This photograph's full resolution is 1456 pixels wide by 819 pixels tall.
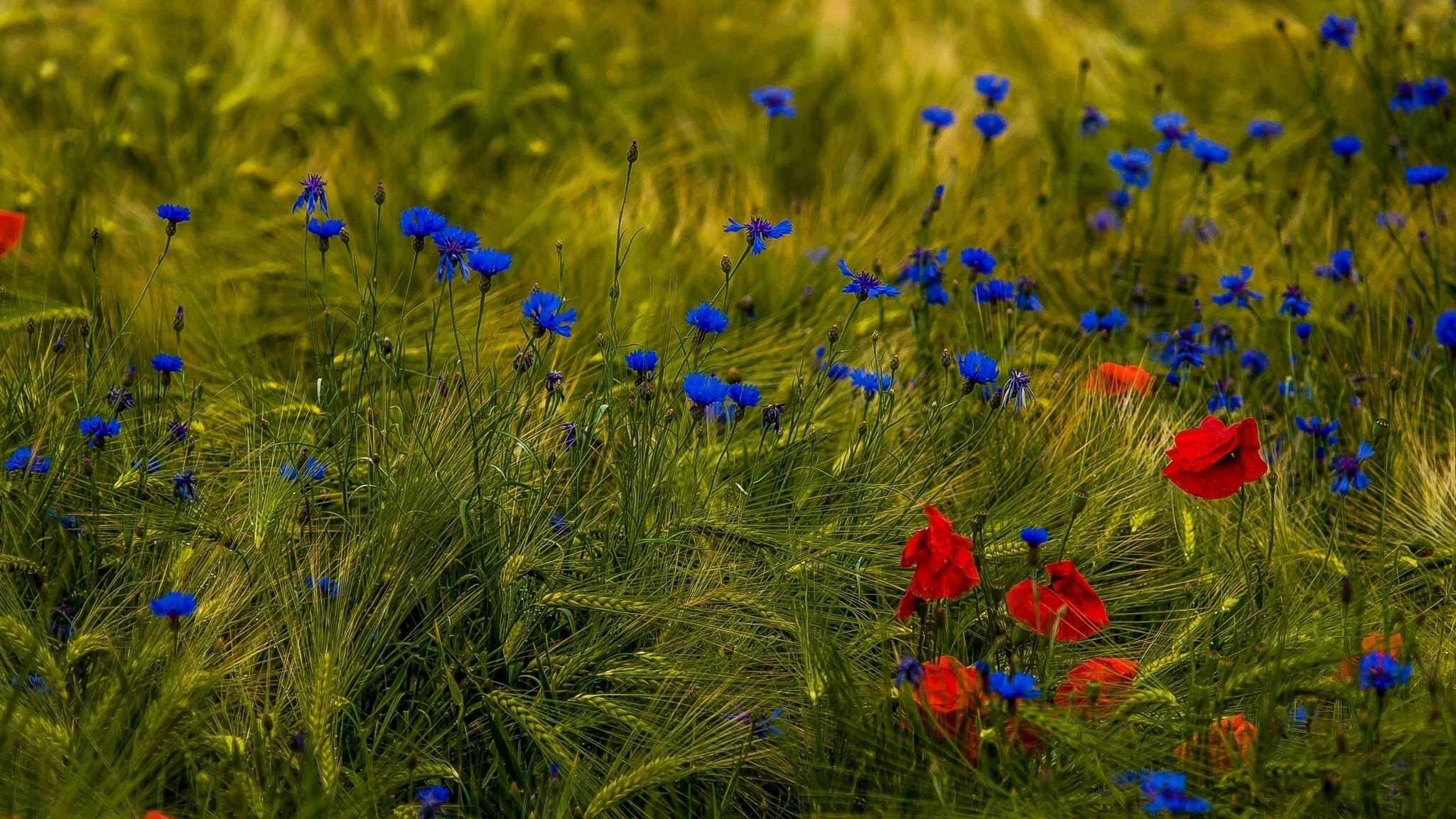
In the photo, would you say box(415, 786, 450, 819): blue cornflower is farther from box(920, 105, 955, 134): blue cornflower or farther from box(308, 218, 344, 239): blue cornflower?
box(920, 105, 955, 134): blue cornflower

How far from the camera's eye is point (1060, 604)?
1374 mm

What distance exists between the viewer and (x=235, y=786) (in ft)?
4.06

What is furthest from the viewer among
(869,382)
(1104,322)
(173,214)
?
(1104,322)

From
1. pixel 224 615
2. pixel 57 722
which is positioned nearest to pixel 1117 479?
pixel 224 615

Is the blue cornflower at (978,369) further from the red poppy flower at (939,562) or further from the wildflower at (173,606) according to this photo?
the wildflower at (173,606)

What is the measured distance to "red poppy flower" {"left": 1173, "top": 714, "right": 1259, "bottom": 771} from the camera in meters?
1.29

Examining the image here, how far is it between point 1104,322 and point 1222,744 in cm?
84

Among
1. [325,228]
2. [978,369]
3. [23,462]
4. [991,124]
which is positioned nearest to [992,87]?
[991,124]

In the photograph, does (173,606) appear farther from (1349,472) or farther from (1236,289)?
(1236,289)

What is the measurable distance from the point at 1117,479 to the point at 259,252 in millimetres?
1454

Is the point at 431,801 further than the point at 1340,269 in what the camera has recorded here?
No

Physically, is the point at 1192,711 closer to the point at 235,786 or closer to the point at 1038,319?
the point at 235,786

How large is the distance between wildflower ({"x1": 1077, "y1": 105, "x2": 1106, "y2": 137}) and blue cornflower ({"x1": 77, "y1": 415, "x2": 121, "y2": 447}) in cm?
170

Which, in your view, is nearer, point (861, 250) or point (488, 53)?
point (861, 250)
